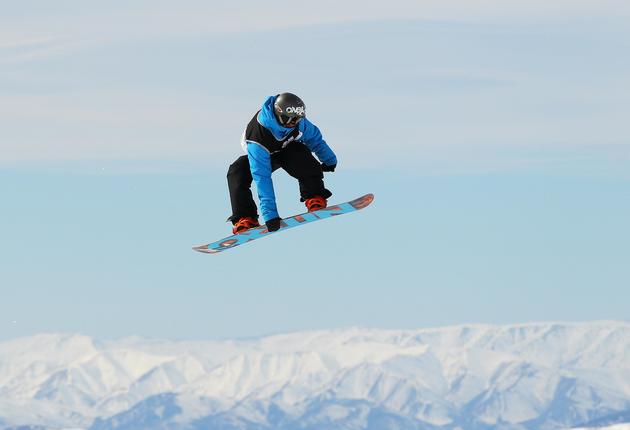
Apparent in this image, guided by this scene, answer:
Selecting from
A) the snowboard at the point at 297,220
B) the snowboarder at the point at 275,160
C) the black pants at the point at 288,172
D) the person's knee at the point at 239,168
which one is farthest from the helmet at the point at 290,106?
the snowboard at the point at 297,220

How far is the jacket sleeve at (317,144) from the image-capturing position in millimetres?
28984

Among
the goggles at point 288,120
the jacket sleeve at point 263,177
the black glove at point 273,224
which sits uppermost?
the goggles at point 288,120

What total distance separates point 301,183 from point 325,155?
0.85 m

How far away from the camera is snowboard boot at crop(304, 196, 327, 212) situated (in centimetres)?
2950

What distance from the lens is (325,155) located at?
29.6 metres

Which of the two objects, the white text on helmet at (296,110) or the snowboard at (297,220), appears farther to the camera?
the snowboard at (297,220)

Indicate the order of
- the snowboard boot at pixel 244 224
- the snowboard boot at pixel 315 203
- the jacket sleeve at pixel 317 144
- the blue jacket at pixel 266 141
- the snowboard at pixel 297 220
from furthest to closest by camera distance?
1. the snowboard boot at pixel 244 224
2. the snowboard at pixel 297 220
3. the snowboard boot at pixel 315 203
4. the jacket sleeve at pixel 317 144
5. the blue jacket at pixel 266 141

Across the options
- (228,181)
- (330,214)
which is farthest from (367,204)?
(228,181)

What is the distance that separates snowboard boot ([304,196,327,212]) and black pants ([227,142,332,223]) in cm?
8

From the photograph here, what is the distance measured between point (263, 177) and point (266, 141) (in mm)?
818

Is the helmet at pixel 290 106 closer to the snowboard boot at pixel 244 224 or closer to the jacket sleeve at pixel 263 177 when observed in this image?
the jacket sleeve at pixel 263 177

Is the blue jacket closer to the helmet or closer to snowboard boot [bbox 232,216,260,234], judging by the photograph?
the helmet

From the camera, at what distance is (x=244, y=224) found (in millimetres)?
30031

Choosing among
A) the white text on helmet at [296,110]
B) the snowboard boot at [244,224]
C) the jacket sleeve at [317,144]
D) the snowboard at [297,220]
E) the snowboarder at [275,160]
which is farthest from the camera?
the snowboard boot at [244,224]
